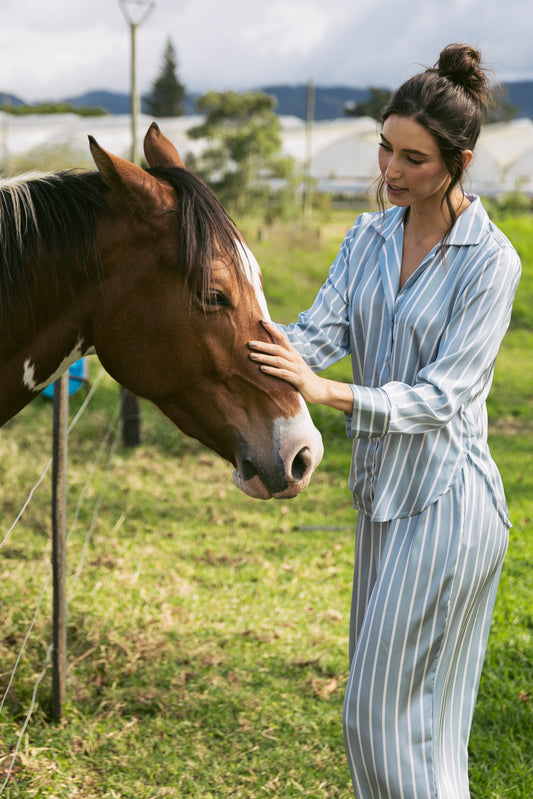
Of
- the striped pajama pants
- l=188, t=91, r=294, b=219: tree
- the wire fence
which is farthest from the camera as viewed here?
l=188, t=91, r=294, b=219: tree

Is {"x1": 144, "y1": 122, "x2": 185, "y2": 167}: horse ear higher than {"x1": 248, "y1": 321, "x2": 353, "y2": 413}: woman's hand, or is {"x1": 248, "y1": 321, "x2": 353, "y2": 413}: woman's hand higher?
{"x1": 144, "y1": 122, "x2": 185, "y2": 167}: horse ear

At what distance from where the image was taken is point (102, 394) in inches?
274

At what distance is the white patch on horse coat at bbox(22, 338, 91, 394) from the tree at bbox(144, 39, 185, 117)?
59540 mm

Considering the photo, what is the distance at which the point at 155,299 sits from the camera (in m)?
1.71

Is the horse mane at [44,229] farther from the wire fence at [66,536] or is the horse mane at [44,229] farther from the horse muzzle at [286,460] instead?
the wire fence at [66,536]

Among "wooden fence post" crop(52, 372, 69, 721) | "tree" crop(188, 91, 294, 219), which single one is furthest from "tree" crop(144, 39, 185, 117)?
"wooden fence post" crop(52, 372, 69, 721)

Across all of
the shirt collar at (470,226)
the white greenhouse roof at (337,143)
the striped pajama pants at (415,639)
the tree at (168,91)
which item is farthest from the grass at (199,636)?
the tree at (168,91)

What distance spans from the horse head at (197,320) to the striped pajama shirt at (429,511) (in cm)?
19

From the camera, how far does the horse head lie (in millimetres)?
1658

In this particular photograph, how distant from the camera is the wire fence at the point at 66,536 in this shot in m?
2.47

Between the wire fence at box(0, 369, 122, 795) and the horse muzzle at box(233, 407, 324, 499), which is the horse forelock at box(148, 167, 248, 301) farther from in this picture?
the wire fence at box(0, 369, 122, 795)

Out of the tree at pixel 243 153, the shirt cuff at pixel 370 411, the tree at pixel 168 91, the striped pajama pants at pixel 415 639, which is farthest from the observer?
the tree at pixel 168 91

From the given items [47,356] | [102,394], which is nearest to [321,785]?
[47,356]

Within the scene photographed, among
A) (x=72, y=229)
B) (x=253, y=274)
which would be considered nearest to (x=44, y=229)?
(x=72, y=229)
